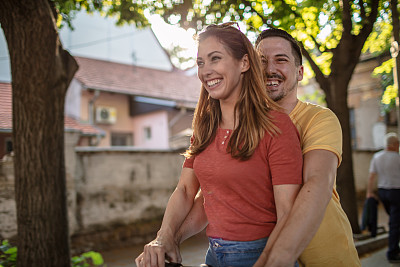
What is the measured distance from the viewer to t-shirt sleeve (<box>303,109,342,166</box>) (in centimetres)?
167

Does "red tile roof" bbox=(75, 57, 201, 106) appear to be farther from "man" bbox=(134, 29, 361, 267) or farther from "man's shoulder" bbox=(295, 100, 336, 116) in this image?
"man's shoulder" bbox=(295, 100, 336, 116)

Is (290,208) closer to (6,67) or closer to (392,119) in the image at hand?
(6,67)

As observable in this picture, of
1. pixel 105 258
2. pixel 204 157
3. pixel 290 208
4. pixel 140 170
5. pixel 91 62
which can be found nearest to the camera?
pixel 290 208

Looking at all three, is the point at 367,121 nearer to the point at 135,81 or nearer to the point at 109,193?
the point at 135,81

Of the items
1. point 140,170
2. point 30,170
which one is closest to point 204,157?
point 30,170

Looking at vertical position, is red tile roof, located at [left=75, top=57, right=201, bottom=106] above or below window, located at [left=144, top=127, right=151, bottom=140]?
above

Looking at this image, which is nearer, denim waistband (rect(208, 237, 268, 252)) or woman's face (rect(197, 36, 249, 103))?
denim waistband (rect(208, 237, 268, 252))

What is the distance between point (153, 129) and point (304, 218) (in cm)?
1894

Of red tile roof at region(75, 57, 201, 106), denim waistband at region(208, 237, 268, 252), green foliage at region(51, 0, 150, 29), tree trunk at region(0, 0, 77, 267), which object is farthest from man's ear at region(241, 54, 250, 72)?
red tile roof at region(75, 57, 201, 106)

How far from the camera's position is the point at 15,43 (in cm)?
425

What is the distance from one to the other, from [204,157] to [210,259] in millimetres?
477

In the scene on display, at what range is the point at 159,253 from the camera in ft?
5.50

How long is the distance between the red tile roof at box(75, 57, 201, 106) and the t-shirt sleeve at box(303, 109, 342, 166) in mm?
16338

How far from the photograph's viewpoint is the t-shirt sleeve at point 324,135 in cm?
167
